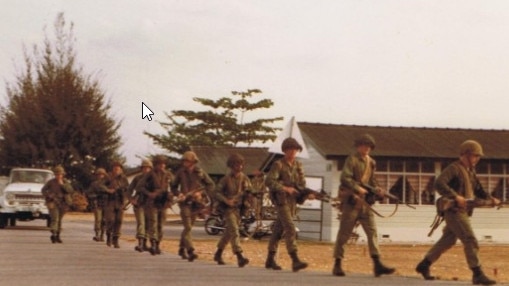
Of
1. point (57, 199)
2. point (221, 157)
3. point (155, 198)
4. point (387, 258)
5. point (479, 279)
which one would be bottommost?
point (479, 279)

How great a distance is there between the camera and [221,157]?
68.1 metres

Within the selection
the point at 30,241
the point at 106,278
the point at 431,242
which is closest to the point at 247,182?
the point at 106,278

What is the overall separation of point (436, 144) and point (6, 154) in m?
31.1

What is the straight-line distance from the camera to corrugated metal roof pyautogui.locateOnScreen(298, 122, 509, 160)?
112ft

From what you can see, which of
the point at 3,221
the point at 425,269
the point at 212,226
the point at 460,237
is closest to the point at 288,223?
the point at 425,269

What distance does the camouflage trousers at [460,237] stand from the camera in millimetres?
12859

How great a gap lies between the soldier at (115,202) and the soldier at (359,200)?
11.0m

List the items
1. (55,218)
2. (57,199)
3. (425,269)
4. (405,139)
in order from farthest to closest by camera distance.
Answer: (405,139)
(57,199)
(55,218)
(425,269)

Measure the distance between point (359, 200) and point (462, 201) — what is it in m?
1.58

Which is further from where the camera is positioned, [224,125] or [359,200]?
[224,125]

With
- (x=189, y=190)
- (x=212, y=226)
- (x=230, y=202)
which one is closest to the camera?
(x=230, y=202)

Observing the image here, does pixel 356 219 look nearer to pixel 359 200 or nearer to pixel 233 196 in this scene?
pixel 359 200

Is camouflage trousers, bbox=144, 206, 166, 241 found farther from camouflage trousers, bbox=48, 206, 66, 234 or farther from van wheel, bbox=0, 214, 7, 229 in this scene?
van wheel, bbox=0, 214, 7, 229

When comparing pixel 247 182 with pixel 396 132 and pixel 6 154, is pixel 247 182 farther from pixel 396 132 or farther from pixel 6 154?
pixel 6 154
